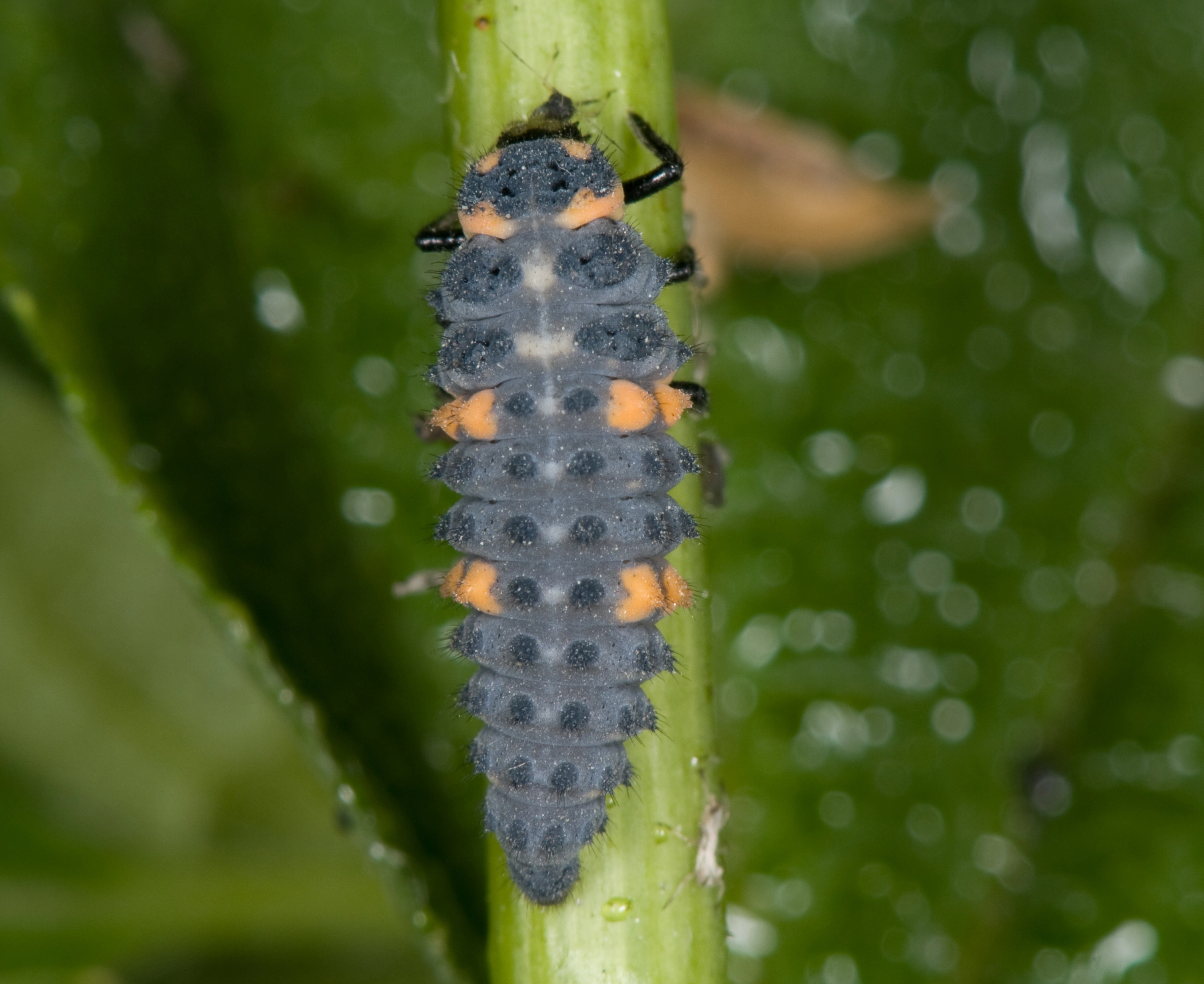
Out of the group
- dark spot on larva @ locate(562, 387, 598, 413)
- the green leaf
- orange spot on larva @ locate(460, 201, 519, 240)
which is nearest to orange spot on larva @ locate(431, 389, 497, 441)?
dark spot on larva @ locate(562, 387, 598, 413)

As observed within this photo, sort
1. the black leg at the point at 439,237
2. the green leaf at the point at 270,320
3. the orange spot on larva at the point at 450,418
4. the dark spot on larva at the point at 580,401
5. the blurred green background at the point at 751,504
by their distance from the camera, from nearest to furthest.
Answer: the dark spot on larva at the point at 580,401
the orange spot on larva at the point at 450,418
the green leaf at the point at 270,320
the black leg at the point at 439,237
the blurred green background at the point at 751,504

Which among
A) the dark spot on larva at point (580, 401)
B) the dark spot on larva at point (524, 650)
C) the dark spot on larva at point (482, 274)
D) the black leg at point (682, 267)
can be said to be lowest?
the dark spot on larva at point (524, 650)

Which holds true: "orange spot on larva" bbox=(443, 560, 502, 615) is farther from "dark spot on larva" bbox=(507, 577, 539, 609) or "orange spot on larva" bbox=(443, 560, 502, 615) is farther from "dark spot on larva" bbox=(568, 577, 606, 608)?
"dark spot on larva" bbox=(568, 577, 606, 608)

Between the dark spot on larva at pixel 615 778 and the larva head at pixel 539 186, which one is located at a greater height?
the larva head at pixel 539 186

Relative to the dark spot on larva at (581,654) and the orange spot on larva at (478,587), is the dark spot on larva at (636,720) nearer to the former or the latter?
the dark spot on larva at (581,654)

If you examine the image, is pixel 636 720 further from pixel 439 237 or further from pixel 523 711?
pixel 439 237

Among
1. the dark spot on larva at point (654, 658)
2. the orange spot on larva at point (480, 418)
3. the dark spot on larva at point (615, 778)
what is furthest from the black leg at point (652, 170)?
the dark spot on larva at point (615, 778)
